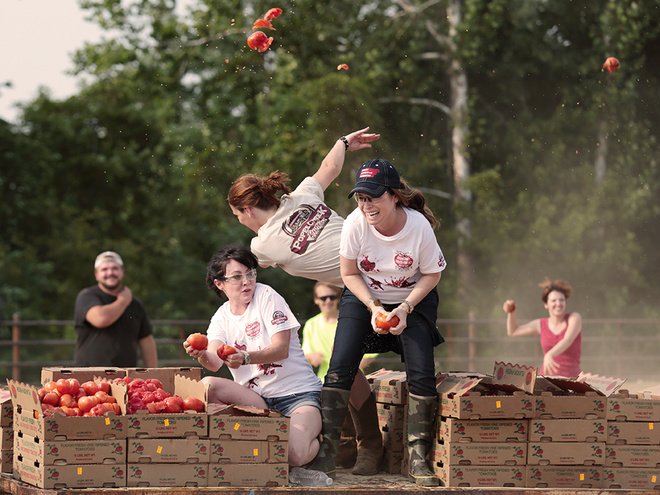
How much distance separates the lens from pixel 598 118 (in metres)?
20.4

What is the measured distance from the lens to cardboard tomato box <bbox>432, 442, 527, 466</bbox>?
4.61m

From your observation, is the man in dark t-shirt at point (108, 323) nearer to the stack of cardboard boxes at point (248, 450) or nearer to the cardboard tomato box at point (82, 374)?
the cardboard tomato box at point (82, 374)

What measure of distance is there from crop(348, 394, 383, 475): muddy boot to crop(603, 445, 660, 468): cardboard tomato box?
1.30 m

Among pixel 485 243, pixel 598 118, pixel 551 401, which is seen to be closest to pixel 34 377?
pixel 485 243

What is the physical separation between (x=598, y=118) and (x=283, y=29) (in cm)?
763

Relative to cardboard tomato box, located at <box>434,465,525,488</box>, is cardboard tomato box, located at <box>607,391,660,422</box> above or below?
above

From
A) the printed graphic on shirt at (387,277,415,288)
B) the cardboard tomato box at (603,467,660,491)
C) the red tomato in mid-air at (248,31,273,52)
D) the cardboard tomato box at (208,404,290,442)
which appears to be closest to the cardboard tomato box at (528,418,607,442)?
the cardboard tomato box at (603,467,660,491)

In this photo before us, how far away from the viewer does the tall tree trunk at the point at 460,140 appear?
20.1m

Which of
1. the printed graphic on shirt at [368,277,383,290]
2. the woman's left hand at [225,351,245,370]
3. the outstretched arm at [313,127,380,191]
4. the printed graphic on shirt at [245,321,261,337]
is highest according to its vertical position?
the outstretched arm at [313,127,380,191]

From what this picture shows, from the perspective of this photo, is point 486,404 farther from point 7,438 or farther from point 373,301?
point 7,438

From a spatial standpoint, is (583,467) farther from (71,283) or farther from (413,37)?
(71,283)

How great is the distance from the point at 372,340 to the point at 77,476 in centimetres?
179

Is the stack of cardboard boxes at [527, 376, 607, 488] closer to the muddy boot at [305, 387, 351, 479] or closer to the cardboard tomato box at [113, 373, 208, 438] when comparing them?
the muddy boot at [305, 387, 351, 479]

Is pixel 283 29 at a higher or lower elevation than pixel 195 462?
higher
